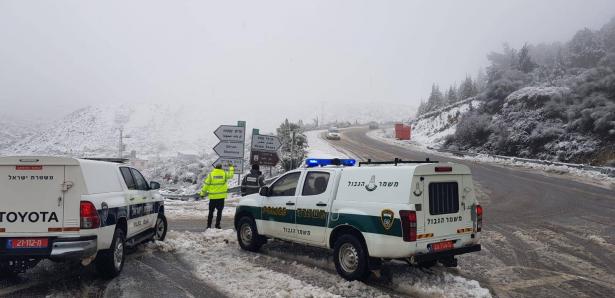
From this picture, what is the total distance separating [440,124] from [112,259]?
45.3 m

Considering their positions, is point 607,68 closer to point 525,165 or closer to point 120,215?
point 525,165

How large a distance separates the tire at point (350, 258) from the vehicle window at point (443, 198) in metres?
1.20

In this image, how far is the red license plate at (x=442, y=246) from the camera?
6.50 metres

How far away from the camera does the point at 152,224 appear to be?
934 cm

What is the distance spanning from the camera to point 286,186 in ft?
28.0

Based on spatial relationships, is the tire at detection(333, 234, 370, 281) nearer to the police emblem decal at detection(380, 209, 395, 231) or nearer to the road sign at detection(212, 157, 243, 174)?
the police emblem decal at detection(380, 209, 395, 231)

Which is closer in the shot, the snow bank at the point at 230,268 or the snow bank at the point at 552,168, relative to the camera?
the snow bank at the point at 230,268

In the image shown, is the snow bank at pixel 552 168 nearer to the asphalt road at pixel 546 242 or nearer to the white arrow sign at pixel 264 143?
the asphalt road at pixel 546 242

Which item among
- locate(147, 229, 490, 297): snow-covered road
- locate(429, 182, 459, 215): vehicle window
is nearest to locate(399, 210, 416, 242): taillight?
locate(429, 182, 459, 215): vehicle window

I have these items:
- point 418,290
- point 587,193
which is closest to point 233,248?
point 418,290

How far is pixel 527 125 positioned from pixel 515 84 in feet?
28.1

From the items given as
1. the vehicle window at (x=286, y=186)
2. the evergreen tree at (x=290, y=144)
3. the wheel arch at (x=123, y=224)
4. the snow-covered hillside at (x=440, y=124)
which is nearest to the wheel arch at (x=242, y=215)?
the vehicle window at (x=286, y=186)

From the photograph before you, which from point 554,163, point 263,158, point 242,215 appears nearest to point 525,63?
point 554,163

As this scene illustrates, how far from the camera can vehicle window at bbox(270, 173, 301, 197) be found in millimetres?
8398
